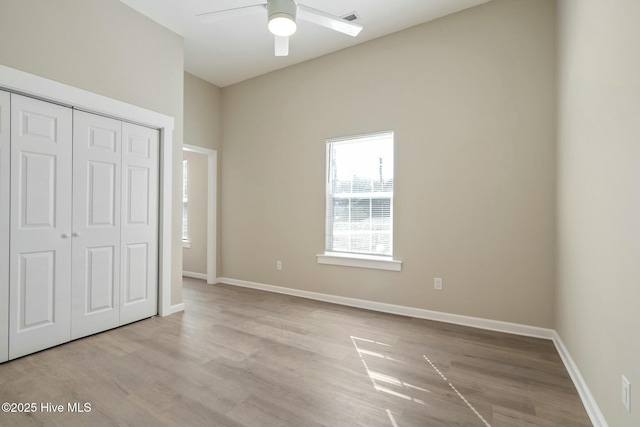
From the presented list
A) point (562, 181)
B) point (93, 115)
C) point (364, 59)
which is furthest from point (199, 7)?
point (562, 181)

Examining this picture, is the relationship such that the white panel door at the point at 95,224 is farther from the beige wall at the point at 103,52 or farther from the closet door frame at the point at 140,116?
the beige wall at the point at 103,52

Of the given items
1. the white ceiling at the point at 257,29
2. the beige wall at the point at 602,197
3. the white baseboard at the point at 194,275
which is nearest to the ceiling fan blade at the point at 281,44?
the white ceiling at the point at 257,29

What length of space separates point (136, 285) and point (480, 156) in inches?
153

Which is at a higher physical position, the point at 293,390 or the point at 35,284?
the point at 35,284

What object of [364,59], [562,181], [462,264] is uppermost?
[364,59]

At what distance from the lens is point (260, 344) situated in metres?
2.67

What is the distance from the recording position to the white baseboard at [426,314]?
2.85 metres

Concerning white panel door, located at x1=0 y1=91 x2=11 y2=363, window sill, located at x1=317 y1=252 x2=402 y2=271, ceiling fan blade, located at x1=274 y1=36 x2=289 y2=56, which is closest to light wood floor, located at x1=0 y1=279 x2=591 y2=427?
white panel door, located at x1=0 y1=91 x2=11 y2=363

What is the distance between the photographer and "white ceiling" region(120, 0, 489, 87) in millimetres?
3006

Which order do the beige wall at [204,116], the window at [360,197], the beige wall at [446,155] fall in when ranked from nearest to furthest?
the beige wall at [446,155] < the window at [360,197] < the beige wall at [204,116]

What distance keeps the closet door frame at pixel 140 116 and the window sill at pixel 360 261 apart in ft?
6.23

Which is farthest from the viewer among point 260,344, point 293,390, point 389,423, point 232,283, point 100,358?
point 232,283

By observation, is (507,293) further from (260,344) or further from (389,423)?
(260,344)

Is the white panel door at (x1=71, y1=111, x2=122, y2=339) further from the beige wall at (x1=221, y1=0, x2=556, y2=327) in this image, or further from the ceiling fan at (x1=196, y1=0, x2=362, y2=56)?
the beige wall at (x1=221, y1=0, x2=556, y2=327)
